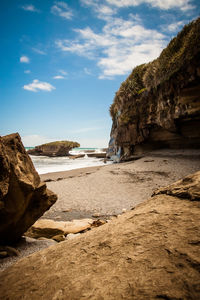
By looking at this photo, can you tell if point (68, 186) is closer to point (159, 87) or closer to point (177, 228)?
point (177, 228)

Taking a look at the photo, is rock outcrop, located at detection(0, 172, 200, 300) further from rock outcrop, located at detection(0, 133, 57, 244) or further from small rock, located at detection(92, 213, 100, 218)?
small rock, located at detection(92, 213, 100, 218)

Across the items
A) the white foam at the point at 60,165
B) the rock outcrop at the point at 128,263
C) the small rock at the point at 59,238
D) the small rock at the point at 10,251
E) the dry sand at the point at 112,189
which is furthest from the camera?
the white foam at the point at 60,165

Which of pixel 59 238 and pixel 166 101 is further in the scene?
pixel 166 101

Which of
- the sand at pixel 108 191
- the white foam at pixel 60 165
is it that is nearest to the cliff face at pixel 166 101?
the sand at pixel 108 191

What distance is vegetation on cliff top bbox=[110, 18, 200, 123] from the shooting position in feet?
33.2

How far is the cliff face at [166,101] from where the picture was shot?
10700 millimetres

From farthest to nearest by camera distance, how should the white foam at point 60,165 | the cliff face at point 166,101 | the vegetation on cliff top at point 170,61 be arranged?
1. the white foam at point 60,165
2. the cliff face at point 166,101
3. the vegetation on cliff top at point 170,61

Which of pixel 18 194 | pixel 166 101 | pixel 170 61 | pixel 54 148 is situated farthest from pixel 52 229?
pixel 54 148

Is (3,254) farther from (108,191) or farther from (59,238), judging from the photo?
(108,191)

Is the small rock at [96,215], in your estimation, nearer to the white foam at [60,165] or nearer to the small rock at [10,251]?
the small rock at [10,251]

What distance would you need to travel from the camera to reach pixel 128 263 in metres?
1.12

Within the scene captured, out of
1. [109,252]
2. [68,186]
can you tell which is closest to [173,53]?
[68,186]

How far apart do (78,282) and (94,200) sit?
5.56 meters

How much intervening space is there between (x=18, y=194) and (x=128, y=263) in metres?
2.20
